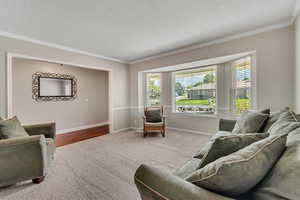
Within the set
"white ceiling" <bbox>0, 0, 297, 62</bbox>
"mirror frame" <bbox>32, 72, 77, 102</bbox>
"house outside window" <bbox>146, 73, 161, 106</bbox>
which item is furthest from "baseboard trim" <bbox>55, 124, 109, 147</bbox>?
"white ceiling" <bbox>0, 0, 297, 62</bbox>

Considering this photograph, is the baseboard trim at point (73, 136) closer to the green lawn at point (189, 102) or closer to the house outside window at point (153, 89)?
the house outside window at point (153, 89)

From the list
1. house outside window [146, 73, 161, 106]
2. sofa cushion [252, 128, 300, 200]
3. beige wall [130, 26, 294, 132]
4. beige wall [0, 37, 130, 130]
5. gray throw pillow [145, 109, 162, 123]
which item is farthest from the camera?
house outside window [146, 73, 161, 106]

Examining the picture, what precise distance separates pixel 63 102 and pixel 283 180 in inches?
216

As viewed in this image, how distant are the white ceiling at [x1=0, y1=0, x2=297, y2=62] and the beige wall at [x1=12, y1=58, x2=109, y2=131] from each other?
1.62 m

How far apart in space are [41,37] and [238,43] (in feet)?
13.6

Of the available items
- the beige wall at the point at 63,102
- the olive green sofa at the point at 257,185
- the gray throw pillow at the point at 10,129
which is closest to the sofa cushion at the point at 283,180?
the olive green sofa at the point at 257,185

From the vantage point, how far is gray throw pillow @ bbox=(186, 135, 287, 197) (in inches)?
26.4

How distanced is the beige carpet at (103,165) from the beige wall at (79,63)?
1.25m

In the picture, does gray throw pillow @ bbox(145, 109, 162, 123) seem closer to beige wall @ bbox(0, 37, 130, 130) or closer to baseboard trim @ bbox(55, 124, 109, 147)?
beige wall @ bbox(0, 37, 130, 130)

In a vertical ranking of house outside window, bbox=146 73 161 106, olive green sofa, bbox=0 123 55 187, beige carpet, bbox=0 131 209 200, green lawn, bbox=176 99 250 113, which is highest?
house outside window, bbox=146 73 161 106

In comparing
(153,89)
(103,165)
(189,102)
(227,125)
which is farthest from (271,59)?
(103,165)

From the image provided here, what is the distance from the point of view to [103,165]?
7.77 feet

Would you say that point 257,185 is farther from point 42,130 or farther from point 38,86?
point 38,86

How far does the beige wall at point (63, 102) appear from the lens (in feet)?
12.9
